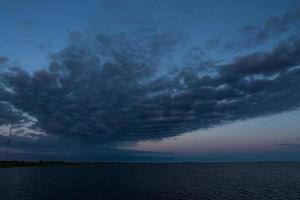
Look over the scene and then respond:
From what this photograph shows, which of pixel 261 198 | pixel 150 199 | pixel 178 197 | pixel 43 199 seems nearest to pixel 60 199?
pixel 43 199

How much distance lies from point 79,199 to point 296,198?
1833 inches

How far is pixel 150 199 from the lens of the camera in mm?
62656

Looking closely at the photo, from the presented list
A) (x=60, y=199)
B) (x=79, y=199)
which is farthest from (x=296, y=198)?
(x=60, y=199)

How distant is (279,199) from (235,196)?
9.31 metres

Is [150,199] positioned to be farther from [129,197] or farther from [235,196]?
[235,196]

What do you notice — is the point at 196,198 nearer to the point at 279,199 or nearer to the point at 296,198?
the point at 279,199

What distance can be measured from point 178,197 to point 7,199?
37853 mm

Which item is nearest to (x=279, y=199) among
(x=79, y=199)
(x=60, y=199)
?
(x=79, y=199)

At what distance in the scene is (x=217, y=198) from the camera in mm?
63625

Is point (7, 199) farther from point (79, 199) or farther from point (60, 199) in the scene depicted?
point (79, 199)

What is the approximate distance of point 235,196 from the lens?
66000 mm

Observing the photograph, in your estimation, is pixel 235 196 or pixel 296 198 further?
pixel 235 196

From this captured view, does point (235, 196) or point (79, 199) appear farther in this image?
point (235, 196)

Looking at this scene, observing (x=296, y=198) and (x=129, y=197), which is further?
(x=129, y=197)
